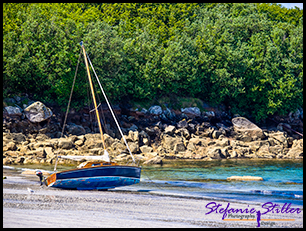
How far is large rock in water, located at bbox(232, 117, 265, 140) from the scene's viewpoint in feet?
210

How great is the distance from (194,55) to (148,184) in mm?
42745

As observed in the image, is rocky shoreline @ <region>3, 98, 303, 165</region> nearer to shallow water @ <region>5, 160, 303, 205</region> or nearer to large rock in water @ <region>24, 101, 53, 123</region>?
large rock in water @ <region>24, 101, 53, 123</region>

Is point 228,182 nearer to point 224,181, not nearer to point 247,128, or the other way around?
point 224,181

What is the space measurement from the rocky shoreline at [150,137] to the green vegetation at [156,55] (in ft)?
12.3

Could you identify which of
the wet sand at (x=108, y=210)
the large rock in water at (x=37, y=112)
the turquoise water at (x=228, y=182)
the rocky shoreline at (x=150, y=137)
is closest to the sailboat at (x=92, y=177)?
the wet sand at (x=108, y=210)

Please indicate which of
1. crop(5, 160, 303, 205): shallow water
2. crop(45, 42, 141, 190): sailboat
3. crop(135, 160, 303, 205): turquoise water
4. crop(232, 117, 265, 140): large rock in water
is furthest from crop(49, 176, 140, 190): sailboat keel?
crop(232, 117, 265, 140): large rock in water

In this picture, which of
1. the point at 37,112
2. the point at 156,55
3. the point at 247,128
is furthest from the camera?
the point at 156,55

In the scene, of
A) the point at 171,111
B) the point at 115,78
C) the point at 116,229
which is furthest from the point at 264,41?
the point at 116,229

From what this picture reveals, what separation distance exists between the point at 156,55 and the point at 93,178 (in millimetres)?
43043

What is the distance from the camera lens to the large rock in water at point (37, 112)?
54.4 metres

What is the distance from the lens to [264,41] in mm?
76438

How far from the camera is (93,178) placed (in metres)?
Answer: 27.5

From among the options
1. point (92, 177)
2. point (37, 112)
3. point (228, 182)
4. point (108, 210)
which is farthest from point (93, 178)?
point (37, 112)

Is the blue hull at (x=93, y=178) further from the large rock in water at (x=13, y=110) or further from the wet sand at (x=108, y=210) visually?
the large rock in water at (x=13, y=110)
